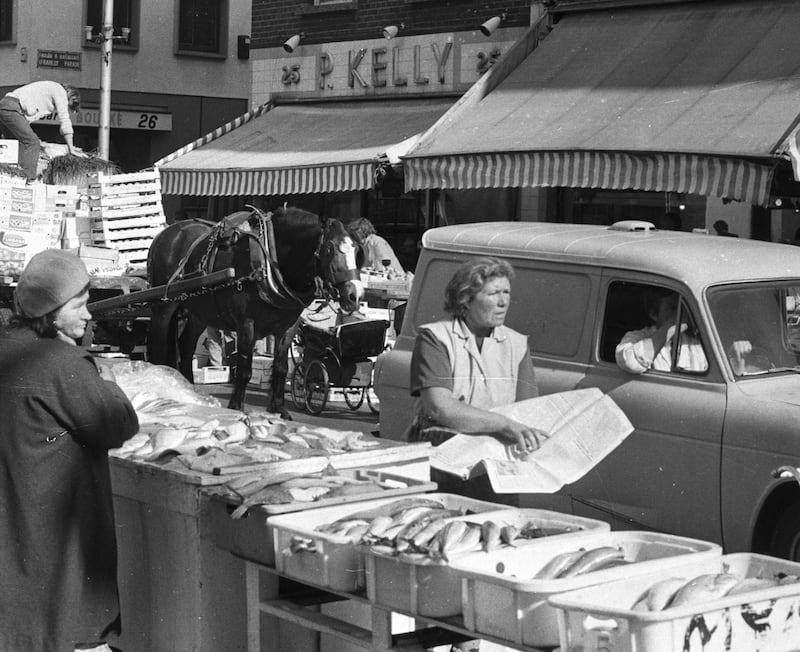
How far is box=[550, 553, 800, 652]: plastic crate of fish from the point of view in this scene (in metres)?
3.78

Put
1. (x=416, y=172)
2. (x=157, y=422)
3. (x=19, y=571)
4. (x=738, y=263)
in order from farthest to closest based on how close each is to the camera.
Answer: (x=416, y=172)
(x=738, y=263)
(x=157, y=422)
(x=19, y=571)

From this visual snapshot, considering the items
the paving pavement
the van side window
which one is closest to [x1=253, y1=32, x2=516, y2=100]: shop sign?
the paving pavement

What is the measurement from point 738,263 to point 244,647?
129 inches

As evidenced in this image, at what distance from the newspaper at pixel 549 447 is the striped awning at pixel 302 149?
11277mm

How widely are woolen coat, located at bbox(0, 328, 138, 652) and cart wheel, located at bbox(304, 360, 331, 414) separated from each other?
9123mm

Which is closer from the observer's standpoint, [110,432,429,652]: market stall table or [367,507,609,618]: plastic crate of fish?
[367,507,609,618]: plastic crate of fish

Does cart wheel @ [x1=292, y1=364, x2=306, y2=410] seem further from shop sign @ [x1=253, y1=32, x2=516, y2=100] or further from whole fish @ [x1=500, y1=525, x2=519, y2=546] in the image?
whole fish @ [x1=500, y1=525, x2=519, y2=546]

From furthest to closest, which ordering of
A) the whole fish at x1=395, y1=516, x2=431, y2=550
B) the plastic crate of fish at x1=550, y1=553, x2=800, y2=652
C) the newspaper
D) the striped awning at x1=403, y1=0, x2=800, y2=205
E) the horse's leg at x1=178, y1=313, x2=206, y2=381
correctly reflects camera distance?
the horse's leg at x1=178, y1=313, x2=206, y2=381 < the striped awning at x1=403, y1=0, x2=800, y2=205 < the newspaper < the whole fish at x1=395, y1=516, x2=431, y2=550 < the plastic crate of fish at x1=550, y1=553, x2=800, y2=652

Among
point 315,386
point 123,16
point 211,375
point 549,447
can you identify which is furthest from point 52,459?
point 123,16

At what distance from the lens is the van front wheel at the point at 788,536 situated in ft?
21.3

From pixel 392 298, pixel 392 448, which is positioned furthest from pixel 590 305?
pixel 392 298

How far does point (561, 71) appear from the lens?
54.0 feet

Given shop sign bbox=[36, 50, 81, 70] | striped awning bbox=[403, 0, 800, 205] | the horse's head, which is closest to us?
the horse's head

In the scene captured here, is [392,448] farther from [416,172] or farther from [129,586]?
[416,172]
